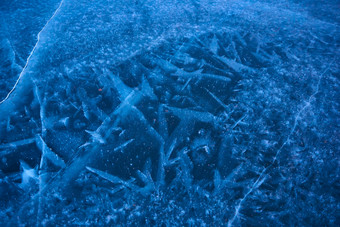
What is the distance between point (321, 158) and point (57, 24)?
2.47 meters

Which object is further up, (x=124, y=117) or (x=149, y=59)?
(x=149, y=59)

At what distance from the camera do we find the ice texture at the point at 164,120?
99 cm

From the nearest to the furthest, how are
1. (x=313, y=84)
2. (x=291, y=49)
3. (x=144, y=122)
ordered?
(x=144, y=122)
(x=313, y=84)
(x=291, y=49)

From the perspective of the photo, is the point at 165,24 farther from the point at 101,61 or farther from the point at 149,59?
the point at 101,61

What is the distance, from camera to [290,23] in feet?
6.79

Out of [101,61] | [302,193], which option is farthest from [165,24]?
[302,193]

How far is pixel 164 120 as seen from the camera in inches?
50.7

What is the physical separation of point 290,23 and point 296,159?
1719 millimetres

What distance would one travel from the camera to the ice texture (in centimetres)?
99

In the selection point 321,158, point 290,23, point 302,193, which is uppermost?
point 290,23

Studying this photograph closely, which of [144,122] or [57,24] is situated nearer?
[144,122]

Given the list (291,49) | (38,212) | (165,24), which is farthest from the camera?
(165,24)

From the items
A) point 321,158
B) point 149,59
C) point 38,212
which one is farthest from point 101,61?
point 321,158

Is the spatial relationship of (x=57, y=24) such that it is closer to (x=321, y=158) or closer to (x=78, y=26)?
(x=78, y=26)
